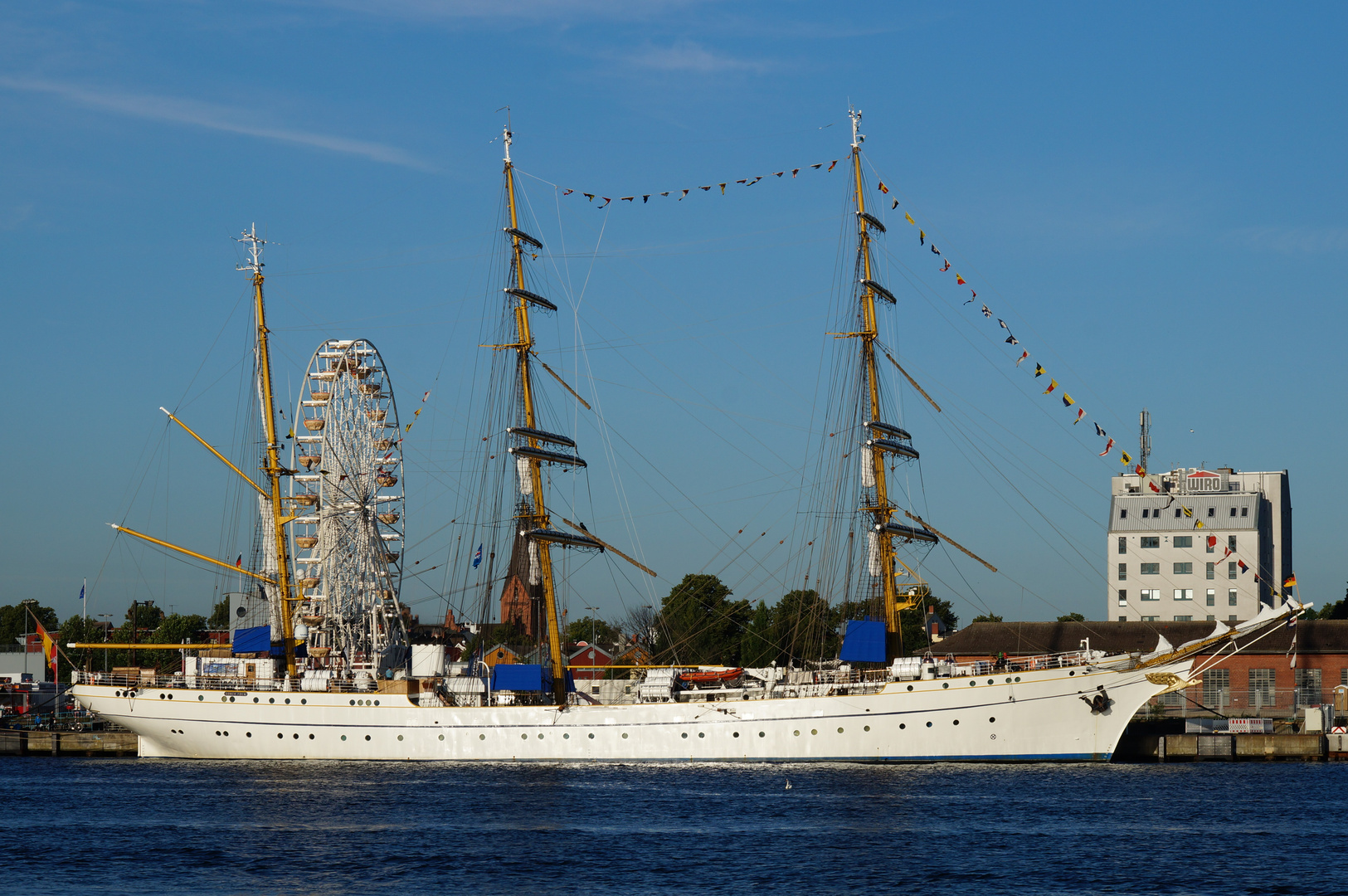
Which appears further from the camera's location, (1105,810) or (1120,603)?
(1120,603)

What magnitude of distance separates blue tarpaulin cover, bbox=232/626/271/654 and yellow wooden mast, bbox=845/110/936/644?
3127 cm

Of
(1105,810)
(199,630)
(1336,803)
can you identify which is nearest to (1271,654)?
(1336,803)

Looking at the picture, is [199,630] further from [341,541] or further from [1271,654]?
[1271,654]

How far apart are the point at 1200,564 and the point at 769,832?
369 ft

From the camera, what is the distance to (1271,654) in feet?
293

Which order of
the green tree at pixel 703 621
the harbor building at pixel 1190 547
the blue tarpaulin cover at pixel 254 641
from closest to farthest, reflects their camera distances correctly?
the blue tarpaulin cover at pixel 254 641, the green tree at pixel 703 621, the harbor building at pixel 1190 547

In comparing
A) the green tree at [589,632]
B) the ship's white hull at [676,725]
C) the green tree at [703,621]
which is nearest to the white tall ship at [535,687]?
the ship's white hull at [676,725]

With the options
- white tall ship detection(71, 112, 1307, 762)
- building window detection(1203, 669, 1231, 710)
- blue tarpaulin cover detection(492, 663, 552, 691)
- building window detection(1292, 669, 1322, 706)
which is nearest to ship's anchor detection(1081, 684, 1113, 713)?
white tall ship detection(71, 112, 1307, 762)

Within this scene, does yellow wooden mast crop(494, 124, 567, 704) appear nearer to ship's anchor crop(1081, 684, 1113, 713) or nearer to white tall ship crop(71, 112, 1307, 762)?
white tall ship crop(71, 112, 1307, 762)

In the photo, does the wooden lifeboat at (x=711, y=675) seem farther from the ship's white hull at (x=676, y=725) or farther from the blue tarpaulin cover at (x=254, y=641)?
the blue tarpaulin cover at (x=254, y=641)

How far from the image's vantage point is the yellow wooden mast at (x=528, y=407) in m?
71.1

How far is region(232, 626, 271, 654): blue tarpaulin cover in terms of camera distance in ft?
244

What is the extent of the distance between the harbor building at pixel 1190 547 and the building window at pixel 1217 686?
170 ft

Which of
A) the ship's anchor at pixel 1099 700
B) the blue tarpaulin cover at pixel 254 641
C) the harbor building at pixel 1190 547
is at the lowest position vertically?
the ship's anchor at pixel 1099 700
